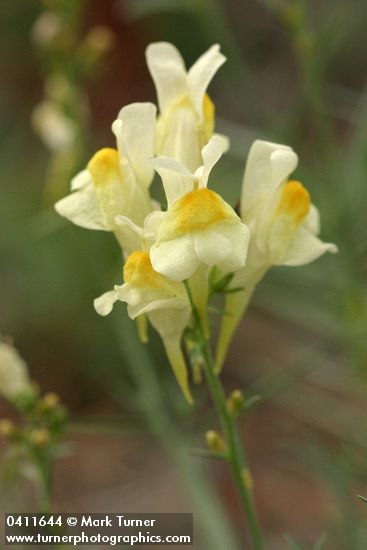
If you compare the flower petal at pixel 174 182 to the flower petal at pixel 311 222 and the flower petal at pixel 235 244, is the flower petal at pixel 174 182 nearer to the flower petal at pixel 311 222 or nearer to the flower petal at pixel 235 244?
the flower petal at pixel 235 244

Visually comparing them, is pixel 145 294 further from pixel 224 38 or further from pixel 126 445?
pixel 126 445

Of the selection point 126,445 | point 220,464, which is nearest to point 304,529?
point 220,464

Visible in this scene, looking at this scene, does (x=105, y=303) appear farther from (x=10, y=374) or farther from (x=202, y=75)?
(x=10, y=374)

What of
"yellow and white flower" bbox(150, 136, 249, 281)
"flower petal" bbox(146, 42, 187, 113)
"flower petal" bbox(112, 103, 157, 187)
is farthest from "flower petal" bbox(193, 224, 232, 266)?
"flower petal" bbox(146, 42, 187, 113)

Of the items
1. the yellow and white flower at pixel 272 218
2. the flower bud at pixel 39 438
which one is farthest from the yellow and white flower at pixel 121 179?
the flower bud at pixel 39 438

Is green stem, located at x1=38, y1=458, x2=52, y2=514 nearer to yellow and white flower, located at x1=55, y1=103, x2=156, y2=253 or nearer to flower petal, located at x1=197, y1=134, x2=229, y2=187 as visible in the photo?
yellow and white flower, located at x1=55, y1=103, x2=156, y2=253
